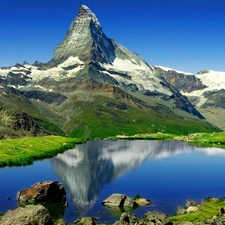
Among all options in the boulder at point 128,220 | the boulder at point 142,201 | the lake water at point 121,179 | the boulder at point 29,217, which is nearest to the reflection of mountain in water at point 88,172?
the lake water at point 121,179

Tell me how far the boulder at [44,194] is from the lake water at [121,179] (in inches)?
116

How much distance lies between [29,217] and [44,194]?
35.2 meters

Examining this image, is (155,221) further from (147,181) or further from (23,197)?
(147,181)

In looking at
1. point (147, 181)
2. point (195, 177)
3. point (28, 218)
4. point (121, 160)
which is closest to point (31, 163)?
point (121, 160)

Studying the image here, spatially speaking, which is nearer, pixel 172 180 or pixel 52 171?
pixel 172 180

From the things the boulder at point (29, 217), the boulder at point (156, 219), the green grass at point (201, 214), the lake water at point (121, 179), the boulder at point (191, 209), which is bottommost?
the lake water at point (121, 179)

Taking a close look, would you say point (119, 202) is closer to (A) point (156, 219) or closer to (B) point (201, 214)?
(B) point (201, 214)

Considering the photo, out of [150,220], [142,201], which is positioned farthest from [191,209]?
[150,220]

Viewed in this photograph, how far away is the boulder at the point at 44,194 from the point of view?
87875 mm

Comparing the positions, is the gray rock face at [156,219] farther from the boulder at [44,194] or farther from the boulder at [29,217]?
the boulder at [44,194]

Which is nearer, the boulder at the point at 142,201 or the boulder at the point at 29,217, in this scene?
the boulder at the point at 29,217

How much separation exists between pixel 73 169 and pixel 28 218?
88817 mm

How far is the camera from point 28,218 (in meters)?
53.2

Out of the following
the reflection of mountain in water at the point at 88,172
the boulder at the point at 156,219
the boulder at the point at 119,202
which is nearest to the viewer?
the boulder at the point at 156,219
